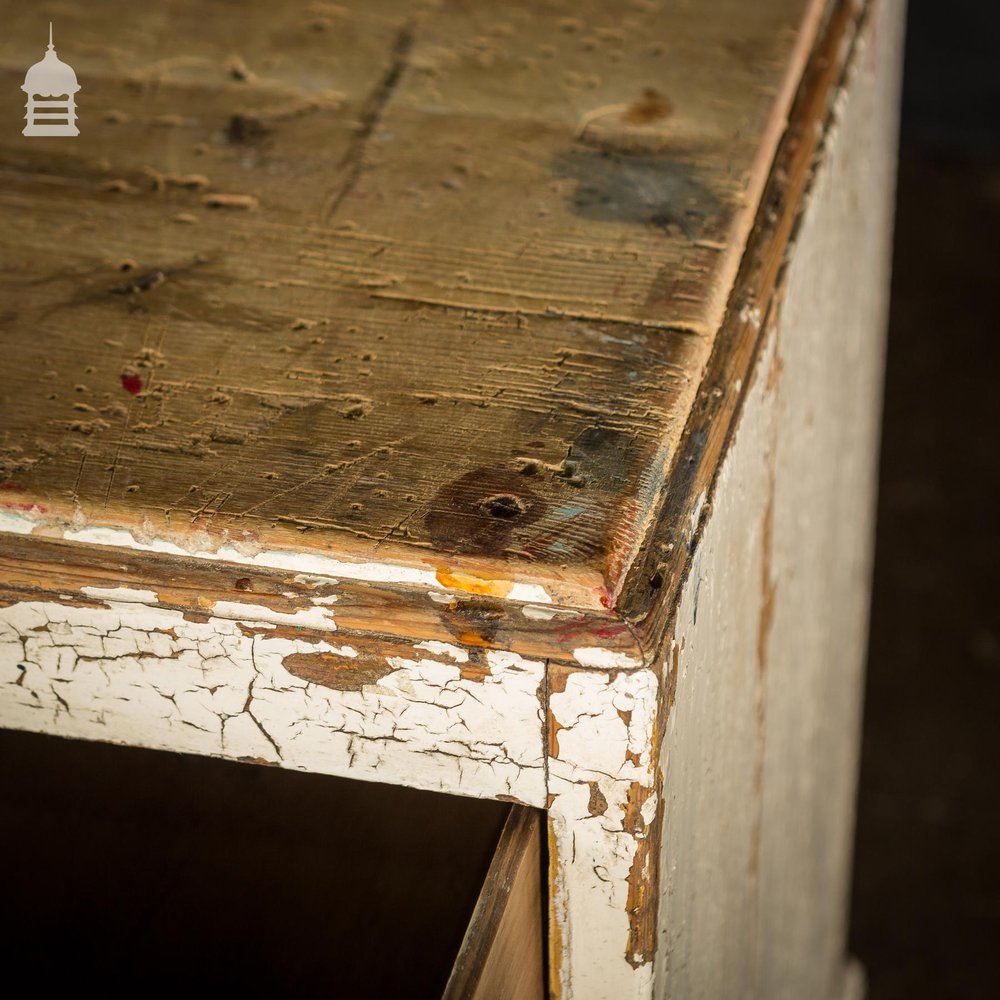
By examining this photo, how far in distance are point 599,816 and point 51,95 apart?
0.61 meters

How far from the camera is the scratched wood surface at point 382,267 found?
0.51m

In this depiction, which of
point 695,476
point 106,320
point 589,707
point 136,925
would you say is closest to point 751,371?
point 695,476

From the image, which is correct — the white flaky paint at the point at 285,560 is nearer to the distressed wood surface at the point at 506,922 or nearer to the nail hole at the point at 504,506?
the nail hole at the point at 504,506

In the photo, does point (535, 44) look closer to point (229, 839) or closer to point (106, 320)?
point (106, 320)

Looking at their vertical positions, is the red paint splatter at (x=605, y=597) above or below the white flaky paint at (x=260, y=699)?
above

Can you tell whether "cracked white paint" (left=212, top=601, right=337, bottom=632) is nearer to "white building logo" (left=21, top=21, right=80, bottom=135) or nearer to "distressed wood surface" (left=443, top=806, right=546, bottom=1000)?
"distressed wood surface" (left=443, top=806, right=546, bottom=1000)

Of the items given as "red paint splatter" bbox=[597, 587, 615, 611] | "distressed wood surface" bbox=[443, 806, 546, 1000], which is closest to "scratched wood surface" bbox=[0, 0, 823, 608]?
"red paint splatter" bbox=[597, 587, 615, 611]

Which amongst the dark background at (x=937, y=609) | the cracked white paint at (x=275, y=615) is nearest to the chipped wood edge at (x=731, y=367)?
the cracked white paint at (x=275, y=615)

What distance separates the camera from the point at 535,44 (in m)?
0.86

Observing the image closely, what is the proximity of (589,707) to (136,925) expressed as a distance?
0.33m

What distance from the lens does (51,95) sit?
792 mm

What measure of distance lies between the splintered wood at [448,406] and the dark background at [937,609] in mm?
1266

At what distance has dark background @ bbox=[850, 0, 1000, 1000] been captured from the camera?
2.00 m

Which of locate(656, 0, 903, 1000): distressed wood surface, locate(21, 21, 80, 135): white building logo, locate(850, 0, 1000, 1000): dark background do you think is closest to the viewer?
locate(656, 0, 903, 1000): distressed wood surface
